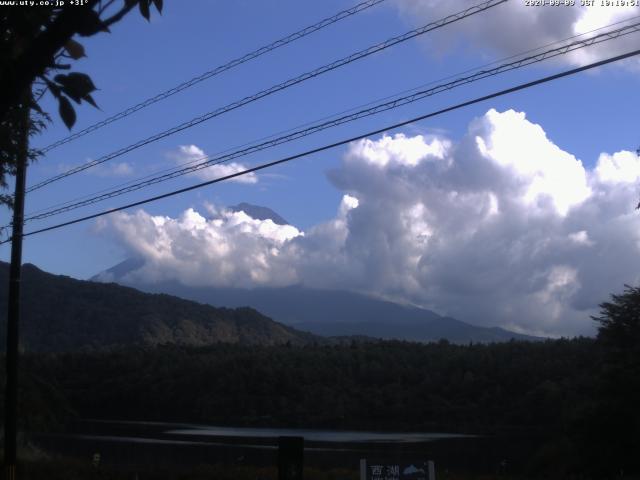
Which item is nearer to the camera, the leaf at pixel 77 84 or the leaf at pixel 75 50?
the leaf at pixel 77 84

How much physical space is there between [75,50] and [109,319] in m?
168

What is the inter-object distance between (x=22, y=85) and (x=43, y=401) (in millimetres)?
28319

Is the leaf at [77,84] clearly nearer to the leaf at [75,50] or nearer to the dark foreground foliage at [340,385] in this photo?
the leaf at [75,50]

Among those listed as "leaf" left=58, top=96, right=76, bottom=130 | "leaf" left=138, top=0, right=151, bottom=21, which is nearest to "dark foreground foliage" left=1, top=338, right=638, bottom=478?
"leaf" left=138, top=0, right=151, bottom=21

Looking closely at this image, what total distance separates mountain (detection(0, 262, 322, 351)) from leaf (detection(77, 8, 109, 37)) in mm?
139233

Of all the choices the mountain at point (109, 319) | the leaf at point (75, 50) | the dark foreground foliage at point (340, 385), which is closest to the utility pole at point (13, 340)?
the leaf at point (75, 50)

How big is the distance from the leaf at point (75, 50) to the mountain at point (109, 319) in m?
139

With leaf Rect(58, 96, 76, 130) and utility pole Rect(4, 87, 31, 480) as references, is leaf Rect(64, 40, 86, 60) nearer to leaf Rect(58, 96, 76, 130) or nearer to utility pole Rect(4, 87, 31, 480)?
leaf Rect(58, 96, 76, 130)

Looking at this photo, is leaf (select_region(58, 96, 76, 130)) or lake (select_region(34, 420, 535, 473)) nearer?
leaf (select_region(58, 96, 76, 130))

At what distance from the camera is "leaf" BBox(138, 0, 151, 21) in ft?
15.4

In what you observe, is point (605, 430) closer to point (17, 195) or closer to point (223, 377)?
point (17, 195)

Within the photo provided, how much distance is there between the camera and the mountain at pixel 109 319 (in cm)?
15150

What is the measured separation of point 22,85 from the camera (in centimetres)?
435

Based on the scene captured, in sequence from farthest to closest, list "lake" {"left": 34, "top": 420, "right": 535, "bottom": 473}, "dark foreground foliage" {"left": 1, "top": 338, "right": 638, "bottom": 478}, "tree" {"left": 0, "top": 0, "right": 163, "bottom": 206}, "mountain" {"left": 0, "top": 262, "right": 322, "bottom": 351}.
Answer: "mountain" {"left": 0, "top": 262, "right": 322, "bottom": 351} → "dark foreground foliage" {"left": 1, "top": 338, "right": 638, "bottom": 478} → "lake" {"left": 34, "top": 420, "right": 535, "bottom": 473} → "tree" {"left": 0, "top": 0, "right": 163, "bottom": 206}
